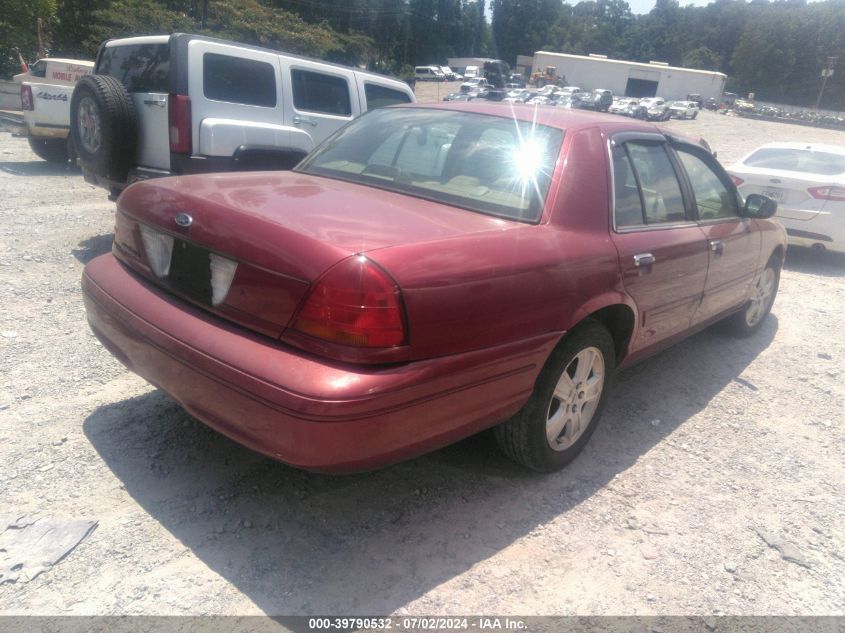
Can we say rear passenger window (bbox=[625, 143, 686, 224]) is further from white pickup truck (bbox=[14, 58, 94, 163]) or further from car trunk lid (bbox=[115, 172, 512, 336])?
white pickup truck (bbox=[14, 58, 94, 163])

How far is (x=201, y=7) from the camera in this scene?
28.5 meters

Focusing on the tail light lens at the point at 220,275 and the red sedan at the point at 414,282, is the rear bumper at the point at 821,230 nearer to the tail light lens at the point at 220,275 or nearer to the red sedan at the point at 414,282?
the red sedan at the point at 414,282

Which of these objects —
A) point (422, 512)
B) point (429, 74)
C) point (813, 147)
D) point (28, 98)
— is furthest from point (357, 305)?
point (429, 74)

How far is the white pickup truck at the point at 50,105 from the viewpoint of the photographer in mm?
10086

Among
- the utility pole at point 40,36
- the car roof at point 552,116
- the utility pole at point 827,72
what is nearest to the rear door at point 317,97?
the car roof at point 552,116

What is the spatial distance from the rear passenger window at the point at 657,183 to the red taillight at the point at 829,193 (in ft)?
15.6

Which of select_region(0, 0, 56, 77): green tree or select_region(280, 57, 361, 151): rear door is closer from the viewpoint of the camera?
select_region(280, 57, 361, 151): rear door

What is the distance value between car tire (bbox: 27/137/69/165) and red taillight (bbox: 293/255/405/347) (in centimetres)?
1027

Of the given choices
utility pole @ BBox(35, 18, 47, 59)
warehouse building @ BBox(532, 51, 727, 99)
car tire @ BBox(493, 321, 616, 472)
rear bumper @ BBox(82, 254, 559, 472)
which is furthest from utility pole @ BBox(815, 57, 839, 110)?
rear bumper @ BBox(82, 254, 559, 472)

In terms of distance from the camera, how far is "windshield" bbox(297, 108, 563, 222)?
9.54ft

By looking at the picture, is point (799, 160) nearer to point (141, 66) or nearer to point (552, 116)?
point (552, 116)

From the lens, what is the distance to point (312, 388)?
2.08 m

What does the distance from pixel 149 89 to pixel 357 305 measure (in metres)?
4.60

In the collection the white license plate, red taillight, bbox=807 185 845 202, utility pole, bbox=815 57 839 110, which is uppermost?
utility pole, bbox=815 57 839 110
